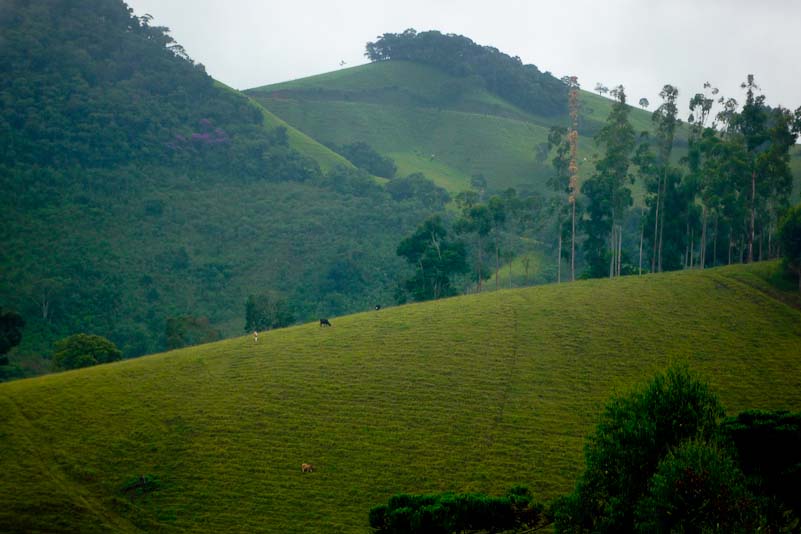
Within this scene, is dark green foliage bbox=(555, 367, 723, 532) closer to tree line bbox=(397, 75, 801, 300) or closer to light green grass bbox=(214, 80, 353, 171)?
tree line bbox=(397, 75, 801, 300)

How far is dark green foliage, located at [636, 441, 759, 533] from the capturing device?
2980cm

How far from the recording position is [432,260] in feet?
314

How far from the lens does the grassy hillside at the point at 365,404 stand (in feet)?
153

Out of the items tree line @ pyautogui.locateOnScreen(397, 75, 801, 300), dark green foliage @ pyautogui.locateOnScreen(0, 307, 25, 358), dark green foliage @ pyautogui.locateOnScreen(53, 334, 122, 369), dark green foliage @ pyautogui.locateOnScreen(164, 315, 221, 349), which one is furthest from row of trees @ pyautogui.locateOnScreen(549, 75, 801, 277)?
dark green foliage @ pyautogui.locateOnScreen(0, 307, 25, 358)

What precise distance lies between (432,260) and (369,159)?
301 feet

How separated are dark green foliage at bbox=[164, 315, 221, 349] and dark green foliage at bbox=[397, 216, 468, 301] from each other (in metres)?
25.1

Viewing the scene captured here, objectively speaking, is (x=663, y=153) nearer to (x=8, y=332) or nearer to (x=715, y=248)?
(x=715, y=248)

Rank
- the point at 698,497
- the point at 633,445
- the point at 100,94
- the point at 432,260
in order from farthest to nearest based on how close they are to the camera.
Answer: the point at 100,94 → the point at 432,260 → the point at 633,445 → the point at 698,497

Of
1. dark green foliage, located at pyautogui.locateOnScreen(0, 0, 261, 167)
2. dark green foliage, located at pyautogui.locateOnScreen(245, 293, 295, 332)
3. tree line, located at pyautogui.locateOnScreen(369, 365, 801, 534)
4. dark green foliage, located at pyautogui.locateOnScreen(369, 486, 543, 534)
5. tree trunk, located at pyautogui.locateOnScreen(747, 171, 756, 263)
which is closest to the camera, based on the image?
tree line, located at pyautogui.locateOnScreen(369, 365, 801, 534)

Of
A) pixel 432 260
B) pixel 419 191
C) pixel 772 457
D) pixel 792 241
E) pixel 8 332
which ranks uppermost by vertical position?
pixel 419 191

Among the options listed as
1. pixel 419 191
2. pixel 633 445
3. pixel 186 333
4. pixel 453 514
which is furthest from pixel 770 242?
pixel 419 191

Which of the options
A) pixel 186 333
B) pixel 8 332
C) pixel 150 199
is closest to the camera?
pixel 8 332

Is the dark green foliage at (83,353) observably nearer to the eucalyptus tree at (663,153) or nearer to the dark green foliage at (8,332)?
the dark green foliage at (8,332)

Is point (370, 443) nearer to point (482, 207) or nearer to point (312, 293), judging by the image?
point (482, 207)
